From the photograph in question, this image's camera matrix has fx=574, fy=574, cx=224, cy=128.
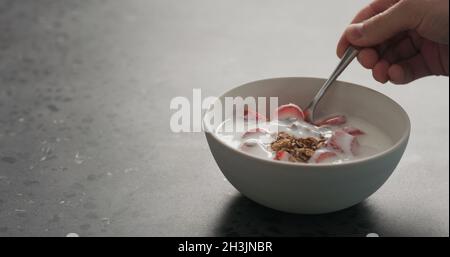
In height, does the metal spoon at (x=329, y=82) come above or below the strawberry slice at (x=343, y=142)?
above

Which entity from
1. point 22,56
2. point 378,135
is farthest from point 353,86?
point 22,56

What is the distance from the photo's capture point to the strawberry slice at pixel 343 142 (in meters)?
0.91

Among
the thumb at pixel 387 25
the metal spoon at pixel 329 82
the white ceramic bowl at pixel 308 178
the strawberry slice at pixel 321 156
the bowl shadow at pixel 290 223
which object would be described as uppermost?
the thumb at pixel 387 25

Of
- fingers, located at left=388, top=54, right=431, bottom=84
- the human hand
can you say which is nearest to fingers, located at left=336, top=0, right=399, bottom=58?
the human hand

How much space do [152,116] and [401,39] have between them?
54cm

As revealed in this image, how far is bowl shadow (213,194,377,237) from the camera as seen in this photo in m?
0.88

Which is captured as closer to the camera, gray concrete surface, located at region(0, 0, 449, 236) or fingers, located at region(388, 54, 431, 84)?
gray concrete surface, located at region(0, 0, 449, 236)

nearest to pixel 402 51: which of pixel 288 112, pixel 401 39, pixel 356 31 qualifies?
pixel 401 39

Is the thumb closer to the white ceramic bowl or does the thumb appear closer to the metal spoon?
the metal spoon

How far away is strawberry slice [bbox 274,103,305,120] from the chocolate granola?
0.21ft

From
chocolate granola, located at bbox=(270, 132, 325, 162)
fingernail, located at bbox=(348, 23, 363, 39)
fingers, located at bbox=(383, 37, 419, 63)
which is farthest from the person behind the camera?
fingers, located at bbox=(383, 37, 419, 63)

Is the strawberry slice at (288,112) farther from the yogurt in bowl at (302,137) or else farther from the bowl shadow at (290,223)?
the bowl shadow at (290,223)

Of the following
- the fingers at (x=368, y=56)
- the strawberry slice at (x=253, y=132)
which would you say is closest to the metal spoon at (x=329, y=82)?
the fingers at (x=368, y=56)

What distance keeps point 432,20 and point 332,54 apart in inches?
25.4
